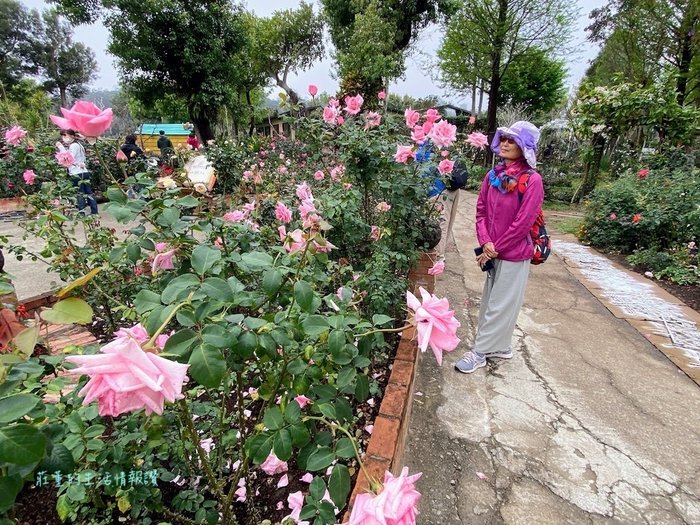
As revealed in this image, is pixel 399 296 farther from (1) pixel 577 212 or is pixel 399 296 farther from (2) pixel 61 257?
(1) pixel 577 212

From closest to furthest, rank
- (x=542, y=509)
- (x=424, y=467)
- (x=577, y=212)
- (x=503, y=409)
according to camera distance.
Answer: (x=542, y=509)
(x=424, y=467)
(x=503, y=409)
(x=577, y=212)

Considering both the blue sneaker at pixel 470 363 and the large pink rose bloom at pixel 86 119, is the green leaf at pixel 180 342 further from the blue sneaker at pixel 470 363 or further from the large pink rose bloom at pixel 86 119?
the blue sneaker at pixel 470 363

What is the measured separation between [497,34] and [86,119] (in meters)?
14.8

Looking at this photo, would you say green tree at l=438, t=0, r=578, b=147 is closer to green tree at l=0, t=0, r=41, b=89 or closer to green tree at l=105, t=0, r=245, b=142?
green tree at l=105, t=0, r=245, b=142

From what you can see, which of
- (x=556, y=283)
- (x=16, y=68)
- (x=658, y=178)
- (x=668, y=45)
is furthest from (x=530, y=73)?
(x=16, y=68)

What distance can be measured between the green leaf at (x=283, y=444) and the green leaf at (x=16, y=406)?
41 centimetres

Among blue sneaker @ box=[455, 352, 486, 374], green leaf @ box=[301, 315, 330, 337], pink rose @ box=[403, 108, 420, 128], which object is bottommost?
blue sneaker @ box=[455, 352, 486, 374]

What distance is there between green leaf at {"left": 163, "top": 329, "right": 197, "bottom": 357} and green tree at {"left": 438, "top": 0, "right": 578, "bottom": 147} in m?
15.0

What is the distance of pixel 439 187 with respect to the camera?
2779 mm

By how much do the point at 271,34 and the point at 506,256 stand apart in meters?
17.8

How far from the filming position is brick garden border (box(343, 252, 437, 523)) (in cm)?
117

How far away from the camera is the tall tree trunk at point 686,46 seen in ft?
32.0

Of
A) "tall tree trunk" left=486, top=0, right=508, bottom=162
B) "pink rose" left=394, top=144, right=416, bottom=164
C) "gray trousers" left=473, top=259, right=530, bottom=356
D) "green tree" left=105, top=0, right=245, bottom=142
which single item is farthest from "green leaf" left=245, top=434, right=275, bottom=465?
"tall tree trunk" left=486, top=0, right=508, bottom=162

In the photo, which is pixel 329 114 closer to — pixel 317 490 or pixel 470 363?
pixel 470 363
